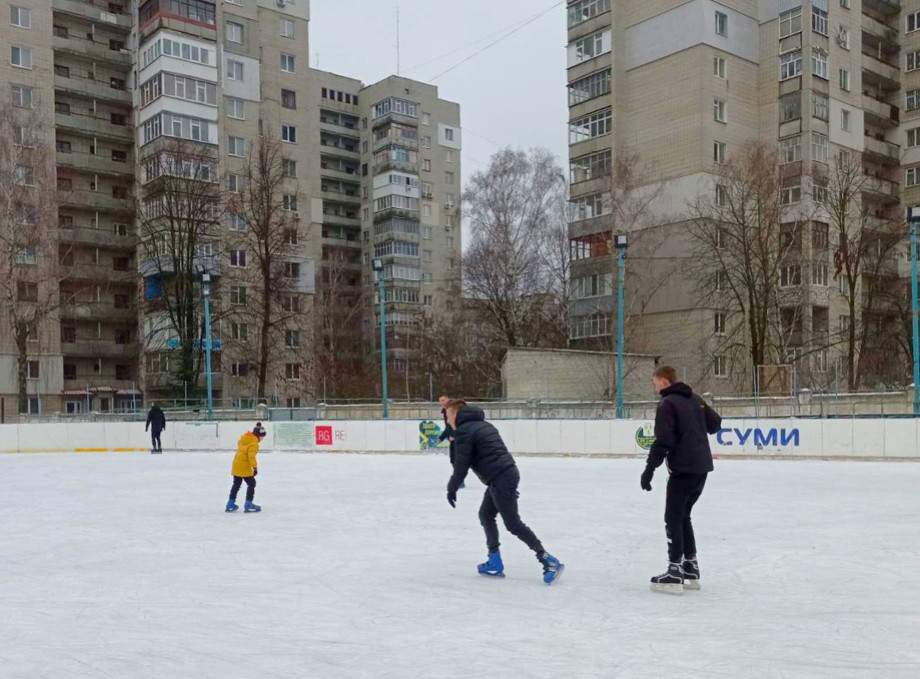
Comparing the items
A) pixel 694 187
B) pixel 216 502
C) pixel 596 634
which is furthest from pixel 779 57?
pixel 596 634

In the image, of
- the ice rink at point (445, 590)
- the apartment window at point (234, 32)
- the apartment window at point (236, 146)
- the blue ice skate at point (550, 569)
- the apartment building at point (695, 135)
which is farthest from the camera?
the apartment window at point (234, 32)

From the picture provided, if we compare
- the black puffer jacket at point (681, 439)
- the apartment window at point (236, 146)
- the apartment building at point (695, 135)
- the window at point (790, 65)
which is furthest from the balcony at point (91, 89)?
the black puffer jacket at point (681, 439)

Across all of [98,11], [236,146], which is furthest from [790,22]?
[98,11]

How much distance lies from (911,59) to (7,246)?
51.5m

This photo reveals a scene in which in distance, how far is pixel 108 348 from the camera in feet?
178

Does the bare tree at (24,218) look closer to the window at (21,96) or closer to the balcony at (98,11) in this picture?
the window at (21,96)

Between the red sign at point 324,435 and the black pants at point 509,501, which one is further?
the red sign at point 324,435

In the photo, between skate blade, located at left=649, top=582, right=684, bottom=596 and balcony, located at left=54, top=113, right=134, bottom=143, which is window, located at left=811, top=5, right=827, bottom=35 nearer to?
balcony, located at left=54, top=113, right=134, bottom=143

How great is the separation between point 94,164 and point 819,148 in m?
42.1

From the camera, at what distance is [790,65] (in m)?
47.9

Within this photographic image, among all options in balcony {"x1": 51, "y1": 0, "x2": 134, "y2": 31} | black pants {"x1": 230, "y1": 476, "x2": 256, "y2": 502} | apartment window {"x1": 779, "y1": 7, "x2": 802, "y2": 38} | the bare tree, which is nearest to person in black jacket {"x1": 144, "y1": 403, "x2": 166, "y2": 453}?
the bare tree

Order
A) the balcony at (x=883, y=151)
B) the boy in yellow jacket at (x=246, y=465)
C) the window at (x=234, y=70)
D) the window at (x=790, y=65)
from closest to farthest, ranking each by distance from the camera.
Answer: the boy in yellow jacket at (x=246, y=465) → the window at (x=790, y=65) → the balcony at (x=883, y=151) → the window at (x=234, y=70)

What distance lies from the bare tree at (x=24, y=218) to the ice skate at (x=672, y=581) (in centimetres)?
3805

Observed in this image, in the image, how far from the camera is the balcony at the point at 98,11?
54250 mm
